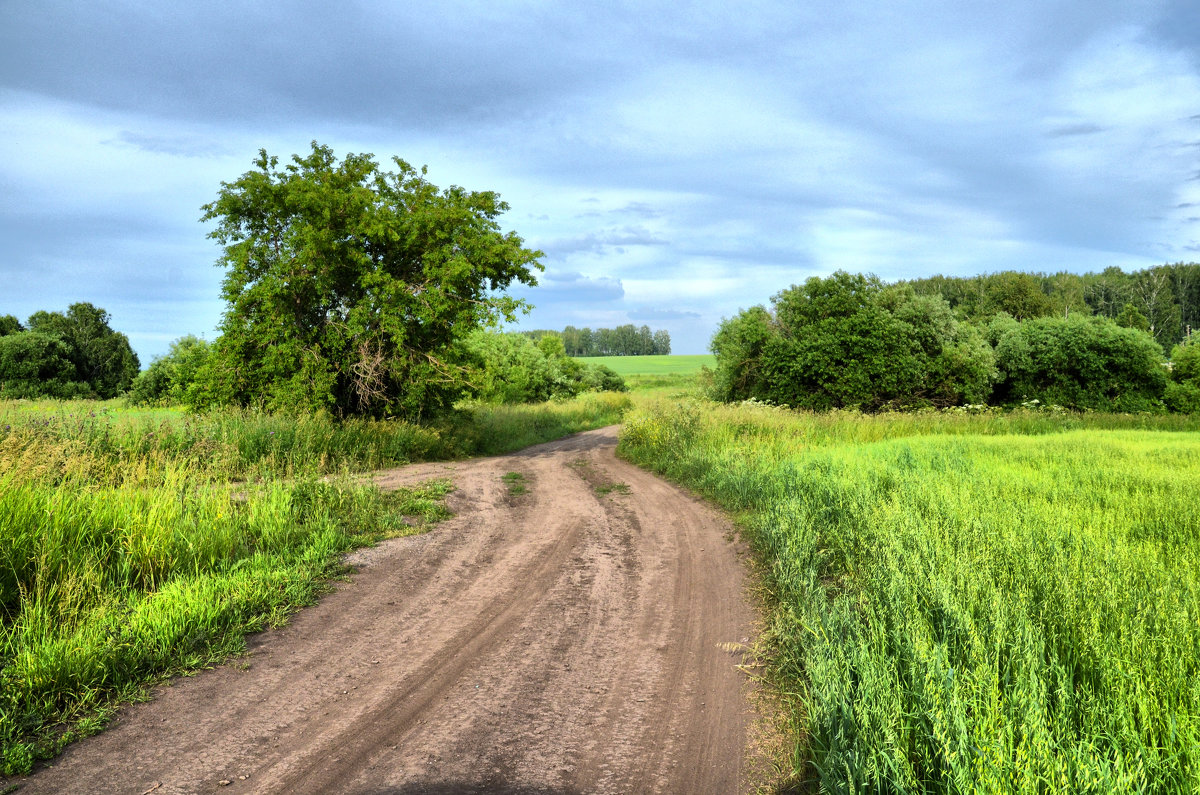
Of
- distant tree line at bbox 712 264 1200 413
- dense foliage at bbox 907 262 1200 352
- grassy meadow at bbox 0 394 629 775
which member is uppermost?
dense foliage at bbox 907 262 1200 352

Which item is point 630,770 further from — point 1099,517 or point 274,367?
point 274,367

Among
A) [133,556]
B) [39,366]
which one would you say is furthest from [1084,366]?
[39,366]

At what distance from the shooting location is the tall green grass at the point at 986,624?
3250 millimetres

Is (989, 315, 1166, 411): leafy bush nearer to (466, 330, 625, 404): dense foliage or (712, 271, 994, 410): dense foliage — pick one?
(712, 271, 994, 410): dense foliage

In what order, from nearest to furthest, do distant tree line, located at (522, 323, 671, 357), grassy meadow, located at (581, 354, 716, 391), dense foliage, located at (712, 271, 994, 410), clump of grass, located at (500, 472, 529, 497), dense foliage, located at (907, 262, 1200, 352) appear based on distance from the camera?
clump of grass, located at (500, 472, 529, 497), dense foliage, located at (712, 271, 994, 410), grassy meadow, located at (581, 354, 716, 391), dense foliage, located at (907, 262, 1200, 352), distant tree line, located at (522, 323, 671, 357)

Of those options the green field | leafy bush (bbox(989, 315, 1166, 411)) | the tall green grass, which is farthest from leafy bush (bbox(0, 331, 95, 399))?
leafy bush (bbox(989, 315, 1166, 411))

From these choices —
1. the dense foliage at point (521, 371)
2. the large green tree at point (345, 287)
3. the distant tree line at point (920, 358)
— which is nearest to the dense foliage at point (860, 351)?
the distant tree line at point (920, 358)

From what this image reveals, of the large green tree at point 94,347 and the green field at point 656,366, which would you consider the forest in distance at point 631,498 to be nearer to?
the large green tree at point 94,347

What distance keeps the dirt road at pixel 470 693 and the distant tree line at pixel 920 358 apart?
26.4m

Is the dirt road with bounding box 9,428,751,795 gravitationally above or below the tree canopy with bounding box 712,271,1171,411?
below

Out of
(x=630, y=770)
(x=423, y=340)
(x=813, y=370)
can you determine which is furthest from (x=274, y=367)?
(x=813, y=370)

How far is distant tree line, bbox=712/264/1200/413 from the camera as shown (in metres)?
32.0

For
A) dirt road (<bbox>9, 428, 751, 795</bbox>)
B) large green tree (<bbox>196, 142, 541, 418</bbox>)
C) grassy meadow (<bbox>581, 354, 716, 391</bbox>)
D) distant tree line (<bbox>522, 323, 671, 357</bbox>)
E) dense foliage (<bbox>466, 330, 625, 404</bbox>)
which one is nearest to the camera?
dirt road (<bbox>9, 428, 751, 795</bbox>)

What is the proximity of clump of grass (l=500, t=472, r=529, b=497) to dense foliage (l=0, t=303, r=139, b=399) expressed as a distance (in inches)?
1830
